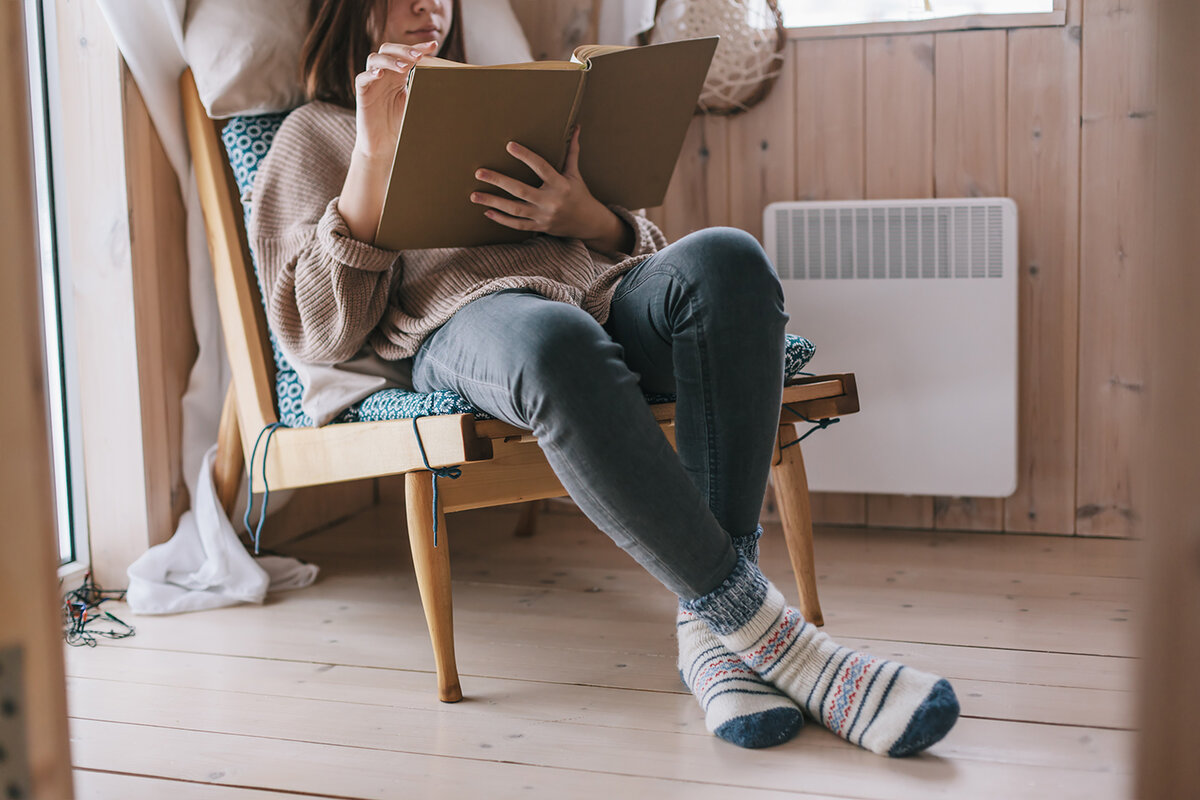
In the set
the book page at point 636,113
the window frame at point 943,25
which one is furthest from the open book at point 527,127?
the window frame at point 943,25

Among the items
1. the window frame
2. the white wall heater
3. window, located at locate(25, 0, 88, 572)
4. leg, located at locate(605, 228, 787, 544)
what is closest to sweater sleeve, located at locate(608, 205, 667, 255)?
leg, located at locate(605, 228, 787, 544)

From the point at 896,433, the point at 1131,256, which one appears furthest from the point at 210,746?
the point at 1131,256

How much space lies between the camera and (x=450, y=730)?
2.94 ft

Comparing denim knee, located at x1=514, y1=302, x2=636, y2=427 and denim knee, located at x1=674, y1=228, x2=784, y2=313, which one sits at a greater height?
denim knee, located at x1=674, y1=228, x2=784, y2=313

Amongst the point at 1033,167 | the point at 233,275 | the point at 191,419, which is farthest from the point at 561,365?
the point at 1033,167

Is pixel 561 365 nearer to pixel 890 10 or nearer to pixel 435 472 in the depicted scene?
pixel 435 472

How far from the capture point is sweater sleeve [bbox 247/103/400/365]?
3.30 ft

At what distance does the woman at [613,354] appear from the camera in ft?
2.69

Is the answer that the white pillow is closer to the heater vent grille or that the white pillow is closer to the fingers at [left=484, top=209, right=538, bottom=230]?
the fingers at [left=484, top=209, right=538, bottom=230]

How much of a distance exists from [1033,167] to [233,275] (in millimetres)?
1182

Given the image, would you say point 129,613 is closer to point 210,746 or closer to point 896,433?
point 210,746

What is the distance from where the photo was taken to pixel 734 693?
85 centimetres

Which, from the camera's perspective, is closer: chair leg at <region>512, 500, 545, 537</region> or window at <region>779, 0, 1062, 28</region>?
window at <region>779, 0, 1062, 28</region>

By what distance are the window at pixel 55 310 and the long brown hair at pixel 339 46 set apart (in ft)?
1.20
